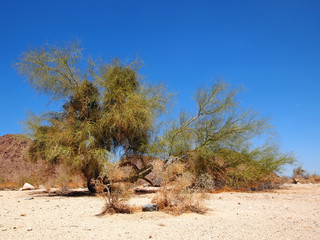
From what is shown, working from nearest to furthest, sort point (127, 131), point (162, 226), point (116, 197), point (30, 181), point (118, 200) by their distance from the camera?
1. point (162, 226)
2. point (116, 197)
3. point (118, 200)
4. point (127, 131)
5. point (30, 181)

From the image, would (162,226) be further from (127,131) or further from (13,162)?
(13,162)

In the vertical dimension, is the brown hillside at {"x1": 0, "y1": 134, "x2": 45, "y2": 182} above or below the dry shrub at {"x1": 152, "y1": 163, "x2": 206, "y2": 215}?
above

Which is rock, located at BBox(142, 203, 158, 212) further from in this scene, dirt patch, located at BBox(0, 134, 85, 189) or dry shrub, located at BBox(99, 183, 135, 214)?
dirt patch, located at BBox(0, 134, 85, 189)

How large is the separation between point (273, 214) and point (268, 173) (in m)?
9.51

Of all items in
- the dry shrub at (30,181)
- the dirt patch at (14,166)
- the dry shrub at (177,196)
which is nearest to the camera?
the dry shrub at (177,196)

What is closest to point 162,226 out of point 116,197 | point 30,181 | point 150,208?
point 150,208

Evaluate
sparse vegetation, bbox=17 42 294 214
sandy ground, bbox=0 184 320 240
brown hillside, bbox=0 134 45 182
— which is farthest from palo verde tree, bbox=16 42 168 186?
brown hillside, bbox=0 134 45 182

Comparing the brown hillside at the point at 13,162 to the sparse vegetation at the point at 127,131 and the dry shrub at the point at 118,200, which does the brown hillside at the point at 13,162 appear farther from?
the dry shrub at the point at 118,200

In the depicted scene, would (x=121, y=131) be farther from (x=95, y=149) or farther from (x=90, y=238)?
(x=90, y=238)

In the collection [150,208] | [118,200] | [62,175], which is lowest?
[150,208]

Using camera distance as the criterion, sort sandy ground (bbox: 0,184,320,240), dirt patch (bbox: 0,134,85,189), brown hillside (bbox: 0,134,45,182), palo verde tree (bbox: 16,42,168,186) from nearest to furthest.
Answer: sandy ground (bbox: 0,184,320,240) < palo verde tree (bbox: 16,42,168,186) < dirt patch (bbox: 0,134,85,189) < brown hillside (bbox: 0,134,45,182)

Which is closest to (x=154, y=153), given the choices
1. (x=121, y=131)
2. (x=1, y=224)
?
(x=121, y=131)

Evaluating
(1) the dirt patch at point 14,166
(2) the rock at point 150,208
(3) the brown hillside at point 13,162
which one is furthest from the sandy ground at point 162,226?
(3) the brown hillside at point 13,162

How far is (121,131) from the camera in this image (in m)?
15.1
